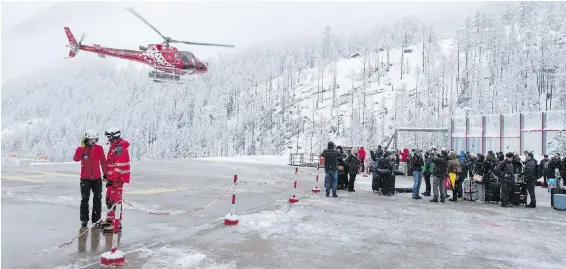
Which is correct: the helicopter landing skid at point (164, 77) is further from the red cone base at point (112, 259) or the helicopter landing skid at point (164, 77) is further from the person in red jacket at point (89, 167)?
the red cone base at point (112, 259)

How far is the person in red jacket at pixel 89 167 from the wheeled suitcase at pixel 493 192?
1220 centimetres

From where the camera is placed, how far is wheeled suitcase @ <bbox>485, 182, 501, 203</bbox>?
1345cm

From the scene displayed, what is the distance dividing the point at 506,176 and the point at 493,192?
1.08 metres

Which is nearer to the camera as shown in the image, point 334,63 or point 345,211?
point 345,211

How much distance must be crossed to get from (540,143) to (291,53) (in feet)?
499

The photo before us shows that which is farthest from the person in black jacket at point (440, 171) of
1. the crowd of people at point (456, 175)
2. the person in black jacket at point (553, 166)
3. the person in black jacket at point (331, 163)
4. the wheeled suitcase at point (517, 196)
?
the person in black jacket at point (553, 166)

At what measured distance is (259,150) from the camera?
120m

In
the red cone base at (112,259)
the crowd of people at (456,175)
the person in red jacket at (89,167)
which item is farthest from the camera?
the crowd of people at (456,175)

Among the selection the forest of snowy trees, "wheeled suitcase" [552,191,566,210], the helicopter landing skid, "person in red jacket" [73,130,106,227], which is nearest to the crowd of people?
"wheeled suitcase" [552,191,566,210]

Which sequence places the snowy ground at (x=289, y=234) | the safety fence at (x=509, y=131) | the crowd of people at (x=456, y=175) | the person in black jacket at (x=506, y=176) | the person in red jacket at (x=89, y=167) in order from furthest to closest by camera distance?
the safety fence at (x=509, y=131), the crowd of people at (x=456, y=175), the person in black jacket at (x=506, y=176), the person in red jacket at (x=89, y=167), the snowy ground at (x=289, y=234)

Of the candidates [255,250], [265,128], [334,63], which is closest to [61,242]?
[255,250]

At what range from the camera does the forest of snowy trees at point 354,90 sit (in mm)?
87438

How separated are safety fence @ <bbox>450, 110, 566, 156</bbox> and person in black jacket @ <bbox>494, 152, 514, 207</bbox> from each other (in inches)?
493

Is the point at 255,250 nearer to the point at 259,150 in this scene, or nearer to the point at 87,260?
the point at 87,260
